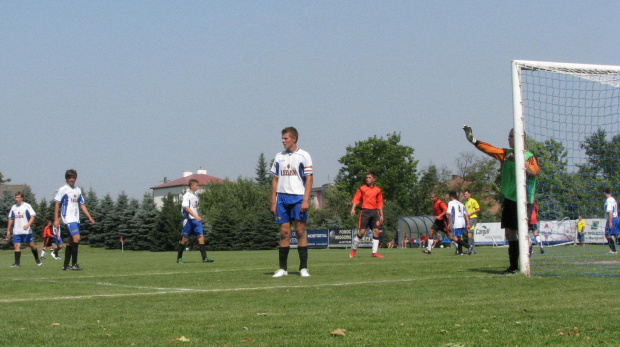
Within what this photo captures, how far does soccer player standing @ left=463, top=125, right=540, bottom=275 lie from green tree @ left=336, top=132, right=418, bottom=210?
8540cm

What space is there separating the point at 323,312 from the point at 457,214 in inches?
655

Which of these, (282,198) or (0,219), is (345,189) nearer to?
(0,219)

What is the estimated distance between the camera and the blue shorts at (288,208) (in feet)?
32.9

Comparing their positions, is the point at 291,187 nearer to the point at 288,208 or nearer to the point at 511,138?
the point at 288,208

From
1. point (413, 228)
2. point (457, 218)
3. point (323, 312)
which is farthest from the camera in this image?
point (413, 228)

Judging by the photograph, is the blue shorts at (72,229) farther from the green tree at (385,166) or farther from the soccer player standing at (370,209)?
the green tree at (385,166)

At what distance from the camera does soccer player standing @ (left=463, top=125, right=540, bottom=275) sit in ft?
31.8

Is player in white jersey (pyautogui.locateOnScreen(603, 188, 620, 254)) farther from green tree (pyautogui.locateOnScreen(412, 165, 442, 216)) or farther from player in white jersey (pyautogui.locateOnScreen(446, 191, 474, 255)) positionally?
green tree (pyautogui.locateOnScreen(412, 165, 442, 216))

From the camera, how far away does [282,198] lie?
397 inches

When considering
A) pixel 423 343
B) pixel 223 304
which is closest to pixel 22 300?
pixel 223 304

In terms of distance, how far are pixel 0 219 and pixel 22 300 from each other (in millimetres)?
68613

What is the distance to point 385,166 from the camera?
98250 millimetres

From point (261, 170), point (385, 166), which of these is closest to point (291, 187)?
point (385, 166)

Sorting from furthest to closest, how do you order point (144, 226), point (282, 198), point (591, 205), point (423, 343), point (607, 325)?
point (144, 226)
point (591, 205)
point (282, 198)
point (607, 325)
point (423, 343)
